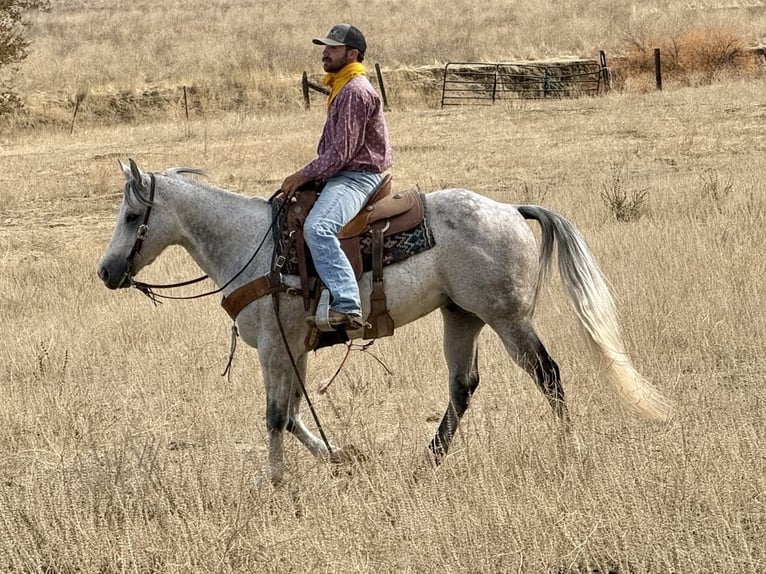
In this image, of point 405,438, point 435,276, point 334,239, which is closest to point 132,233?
point 334,239

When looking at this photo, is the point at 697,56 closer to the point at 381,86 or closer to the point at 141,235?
the point at 381,86

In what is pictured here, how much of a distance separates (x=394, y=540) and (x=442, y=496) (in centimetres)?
39

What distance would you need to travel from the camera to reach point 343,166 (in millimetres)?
5703

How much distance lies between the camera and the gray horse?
5719 mm

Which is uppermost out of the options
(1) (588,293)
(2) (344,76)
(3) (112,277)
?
(2) (344,76)

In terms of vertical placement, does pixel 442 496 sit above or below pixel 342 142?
below

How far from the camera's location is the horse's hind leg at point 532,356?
18.9 ft

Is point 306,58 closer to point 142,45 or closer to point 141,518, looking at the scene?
point 142,45

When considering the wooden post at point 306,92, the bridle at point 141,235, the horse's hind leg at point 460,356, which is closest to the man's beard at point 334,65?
the bridle at point 141,235

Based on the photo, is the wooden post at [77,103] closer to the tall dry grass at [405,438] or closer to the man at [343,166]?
the tall dry grass at [405,438]

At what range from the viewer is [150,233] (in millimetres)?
5863

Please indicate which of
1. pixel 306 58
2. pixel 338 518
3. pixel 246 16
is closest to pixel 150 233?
pixel 338 518

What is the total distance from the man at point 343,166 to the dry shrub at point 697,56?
28876 mm

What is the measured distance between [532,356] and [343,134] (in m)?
1.64
